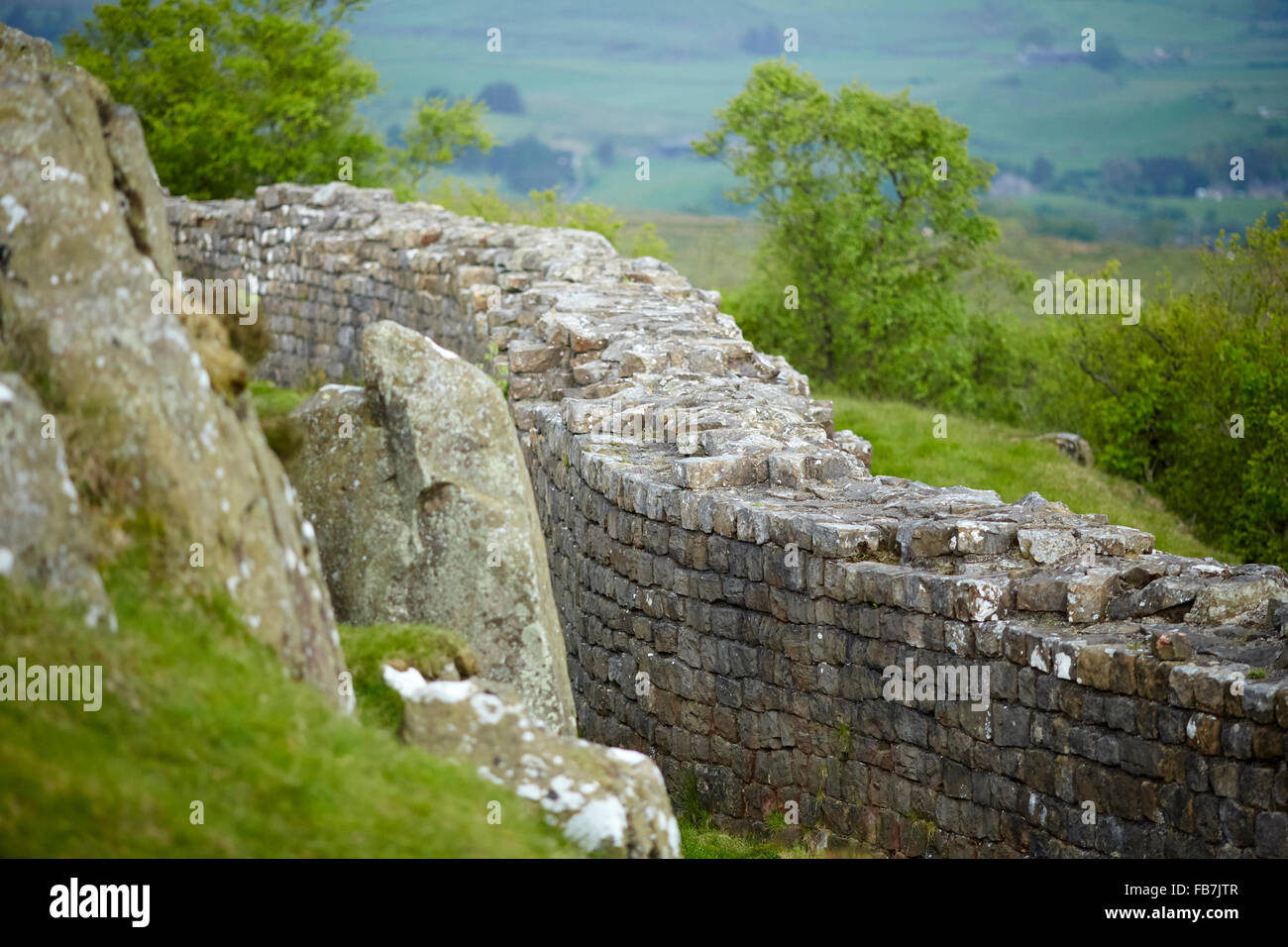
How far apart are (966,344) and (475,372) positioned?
3260cm

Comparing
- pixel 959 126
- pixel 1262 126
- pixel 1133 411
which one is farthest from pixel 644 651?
pixel 1262 126

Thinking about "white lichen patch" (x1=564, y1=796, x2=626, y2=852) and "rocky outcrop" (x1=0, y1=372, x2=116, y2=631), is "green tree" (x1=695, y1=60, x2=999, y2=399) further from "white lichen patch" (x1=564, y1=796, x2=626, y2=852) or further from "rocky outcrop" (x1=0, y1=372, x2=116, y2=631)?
"rocky outcrop" (x1=0, y1=372, x2=116, y2=631)

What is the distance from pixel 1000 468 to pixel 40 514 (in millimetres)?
17484

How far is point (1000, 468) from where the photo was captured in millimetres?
20719

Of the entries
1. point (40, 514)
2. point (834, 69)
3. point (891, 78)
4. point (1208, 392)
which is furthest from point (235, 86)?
point (891, 78)

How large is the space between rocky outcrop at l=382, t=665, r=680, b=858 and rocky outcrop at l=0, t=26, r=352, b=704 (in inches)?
18.5

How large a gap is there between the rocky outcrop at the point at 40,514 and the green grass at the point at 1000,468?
47.0ft

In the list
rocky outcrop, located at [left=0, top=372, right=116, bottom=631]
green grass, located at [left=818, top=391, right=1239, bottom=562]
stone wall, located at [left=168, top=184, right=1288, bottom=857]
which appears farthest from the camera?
green grass, located at [left=818, top=391, right=1239, bottom=562]

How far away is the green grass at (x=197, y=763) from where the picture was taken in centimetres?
443

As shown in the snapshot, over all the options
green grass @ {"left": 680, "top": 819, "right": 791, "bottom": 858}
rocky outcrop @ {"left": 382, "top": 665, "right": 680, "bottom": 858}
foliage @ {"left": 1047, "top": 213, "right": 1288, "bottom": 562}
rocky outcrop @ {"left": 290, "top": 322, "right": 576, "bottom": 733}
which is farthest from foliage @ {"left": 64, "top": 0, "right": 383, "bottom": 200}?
rocky outcrop @ {"left": 382, "top": 665, "right": 680, "bottom": 858}

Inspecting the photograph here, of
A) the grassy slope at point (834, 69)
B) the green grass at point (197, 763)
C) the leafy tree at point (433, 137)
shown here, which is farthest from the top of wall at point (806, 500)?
the grassy slope at point (834, 69)

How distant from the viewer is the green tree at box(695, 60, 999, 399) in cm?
3459

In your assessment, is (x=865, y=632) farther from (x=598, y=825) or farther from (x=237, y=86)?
(x=237, y=86)
